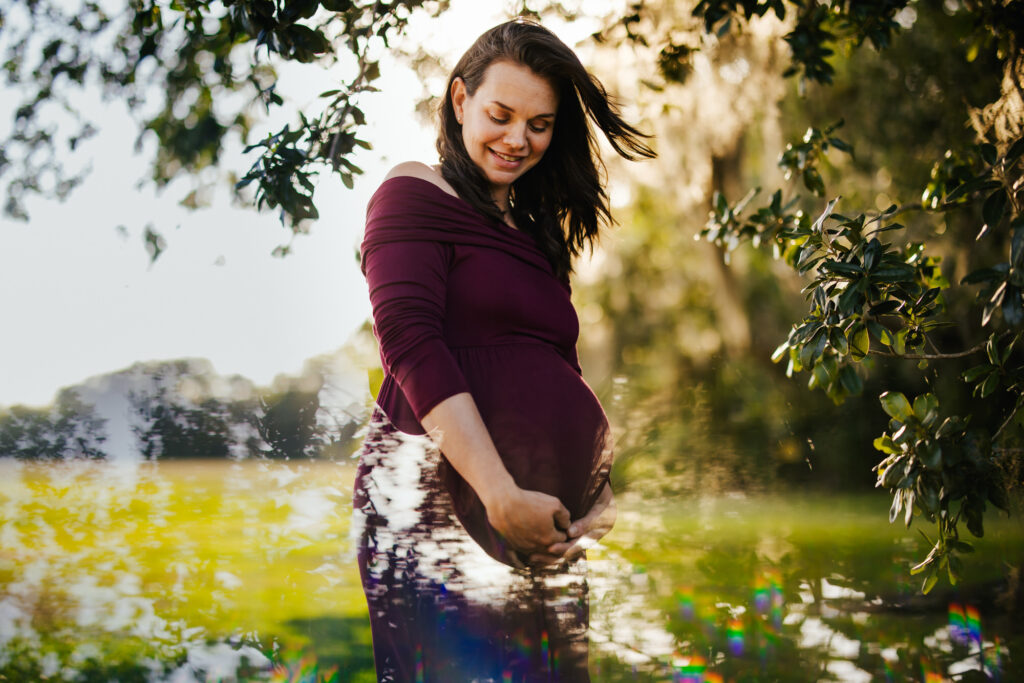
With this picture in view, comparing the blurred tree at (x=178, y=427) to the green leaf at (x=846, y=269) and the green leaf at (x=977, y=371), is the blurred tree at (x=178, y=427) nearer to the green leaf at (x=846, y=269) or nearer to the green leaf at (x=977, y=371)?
the green leaf at (x=846, y=269)

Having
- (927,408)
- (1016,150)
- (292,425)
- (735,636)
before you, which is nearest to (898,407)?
(927,408)

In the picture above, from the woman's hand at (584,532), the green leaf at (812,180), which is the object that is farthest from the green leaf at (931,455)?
the green leaf at (812,180)

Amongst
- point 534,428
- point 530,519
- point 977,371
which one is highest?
point 977,371

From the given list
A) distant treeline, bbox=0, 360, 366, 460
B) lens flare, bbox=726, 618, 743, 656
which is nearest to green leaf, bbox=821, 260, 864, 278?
distant treeline, bbox=0, 360, 366, 460

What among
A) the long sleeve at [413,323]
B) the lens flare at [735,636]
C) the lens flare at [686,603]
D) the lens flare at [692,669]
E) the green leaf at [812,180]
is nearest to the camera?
the long sleeve at [413,323]

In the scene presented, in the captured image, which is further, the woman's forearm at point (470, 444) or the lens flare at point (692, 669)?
the lens flare at point (692, 669)

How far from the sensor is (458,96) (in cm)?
125

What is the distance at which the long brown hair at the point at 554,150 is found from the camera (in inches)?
46.6

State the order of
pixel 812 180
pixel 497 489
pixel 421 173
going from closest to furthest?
1. pixel 497 489
2. pixel 421 173
3. pixel 812 180

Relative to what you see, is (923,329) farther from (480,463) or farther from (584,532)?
(480,463)

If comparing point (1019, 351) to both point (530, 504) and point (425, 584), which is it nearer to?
point (530, 504)

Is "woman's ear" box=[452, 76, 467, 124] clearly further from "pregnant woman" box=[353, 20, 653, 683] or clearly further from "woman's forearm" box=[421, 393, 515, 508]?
"woman's forearm" box=[421, 393, 515, 508]

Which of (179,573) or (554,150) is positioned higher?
(554,150)

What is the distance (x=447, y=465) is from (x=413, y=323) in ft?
0.64
